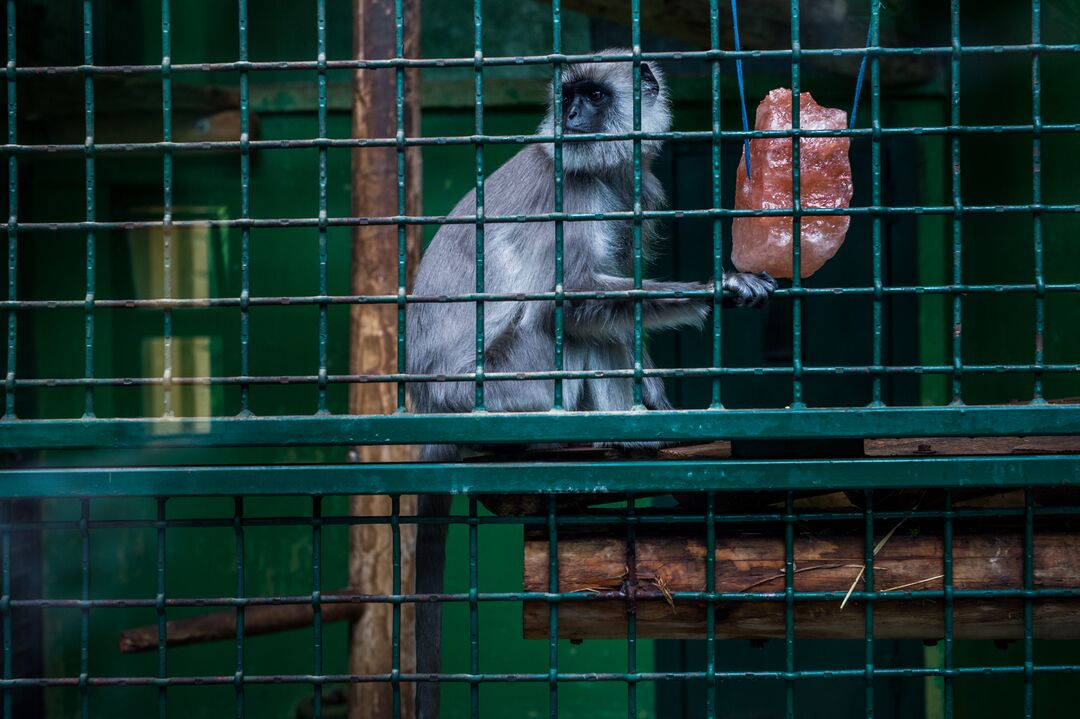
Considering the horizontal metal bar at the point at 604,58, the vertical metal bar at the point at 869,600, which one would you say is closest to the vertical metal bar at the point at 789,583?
the vertical metal bar at the point at 869,600

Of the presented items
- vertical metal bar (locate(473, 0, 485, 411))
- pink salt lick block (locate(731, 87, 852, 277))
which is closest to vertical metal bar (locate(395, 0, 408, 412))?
vertical metal bar (locate(473, 0, 485, 411))

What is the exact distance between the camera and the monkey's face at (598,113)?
4035 millimetres

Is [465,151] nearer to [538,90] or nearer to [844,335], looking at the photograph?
[538,90]

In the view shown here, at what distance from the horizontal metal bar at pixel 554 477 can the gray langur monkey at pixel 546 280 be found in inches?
46.1

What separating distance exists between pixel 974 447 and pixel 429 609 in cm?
147

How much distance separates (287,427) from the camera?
228cm

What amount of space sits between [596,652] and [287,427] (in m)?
3.62

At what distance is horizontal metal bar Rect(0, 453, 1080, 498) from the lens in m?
2.25

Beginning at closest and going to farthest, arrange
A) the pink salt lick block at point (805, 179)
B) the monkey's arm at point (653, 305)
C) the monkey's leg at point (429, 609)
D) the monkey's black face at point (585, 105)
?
the pink salt lick block at point (805, 179), the monkey's arm at point (653, 305), the monkey's leg at point (429, 609), the monkey's black face at point (585, 105)

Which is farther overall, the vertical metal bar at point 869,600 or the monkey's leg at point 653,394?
the monkey's leg at point 653,394

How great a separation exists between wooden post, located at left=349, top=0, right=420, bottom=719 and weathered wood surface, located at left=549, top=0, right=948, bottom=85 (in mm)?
1018

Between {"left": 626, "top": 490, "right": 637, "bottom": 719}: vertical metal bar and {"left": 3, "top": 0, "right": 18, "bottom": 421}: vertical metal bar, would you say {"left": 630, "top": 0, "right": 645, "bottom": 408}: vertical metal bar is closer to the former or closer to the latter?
{"left": 626, "top": 490, "right": 637, "bottom": 719}: vertical metal bar

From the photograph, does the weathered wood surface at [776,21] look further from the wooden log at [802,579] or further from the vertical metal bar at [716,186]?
the wooden log at [802,579]

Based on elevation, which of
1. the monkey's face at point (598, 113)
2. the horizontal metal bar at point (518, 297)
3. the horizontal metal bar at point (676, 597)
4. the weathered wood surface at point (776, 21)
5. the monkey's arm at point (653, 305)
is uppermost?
the weathered wood surface at point (776, 21)
